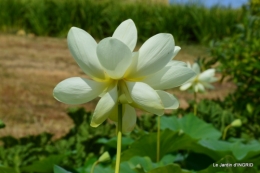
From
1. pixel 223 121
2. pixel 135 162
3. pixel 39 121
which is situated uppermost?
pixel 135 162

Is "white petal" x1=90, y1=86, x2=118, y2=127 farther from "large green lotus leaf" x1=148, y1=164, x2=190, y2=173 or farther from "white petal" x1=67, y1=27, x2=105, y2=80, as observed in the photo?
"large green lotus leaf" x1=148, y1=164, x2=190, y2=173

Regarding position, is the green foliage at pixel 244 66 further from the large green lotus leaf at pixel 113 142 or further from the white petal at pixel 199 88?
the large green lotus leaf at pixel 113 142

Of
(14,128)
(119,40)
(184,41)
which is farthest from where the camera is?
(184,41)

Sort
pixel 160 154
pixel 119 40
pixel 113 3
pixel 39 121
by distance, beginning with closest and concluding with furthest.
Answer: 1. pixel 119 40
2. pixel 160 154
3. pixel 39 121
4. pixel 113 3

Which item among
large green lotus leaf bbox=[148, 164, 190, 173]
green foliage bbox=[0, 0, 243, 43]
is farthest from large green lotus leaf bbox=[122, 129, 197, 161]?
green foliage bbox=[0, 0, 243, 43]

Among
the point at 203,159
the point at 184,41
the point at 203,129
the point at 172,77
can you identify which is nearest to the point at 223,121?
the point at 203,129

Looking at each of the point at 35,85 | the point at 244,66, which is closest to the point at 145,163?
the point at 244,66

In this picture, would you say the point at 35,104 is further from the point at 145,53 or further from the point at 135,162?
the point at 145,53

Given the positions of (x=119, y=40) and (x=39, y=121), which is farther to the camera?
(x=39, y=121)
